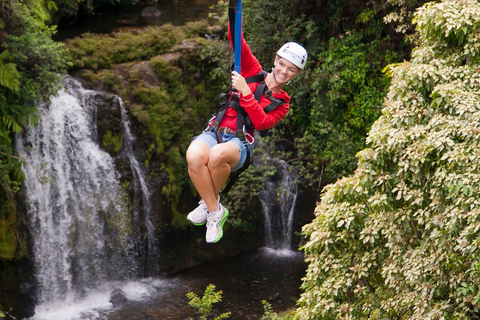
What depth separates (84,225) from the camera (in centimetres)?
1436

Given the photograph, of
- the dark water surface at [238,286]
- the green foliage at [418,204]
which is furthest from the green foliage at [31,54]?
the green foliage at [418,204]

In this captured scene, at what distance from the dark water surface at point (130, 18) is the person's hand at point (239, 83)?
42.1 ft

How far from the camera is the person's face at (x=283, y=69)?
4871mm

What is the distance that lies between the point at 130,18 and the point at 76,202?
7943 millimetres

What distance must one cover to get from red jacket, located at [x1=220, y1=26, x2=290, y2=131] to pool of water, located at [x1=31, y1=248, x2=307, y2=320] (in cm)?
945

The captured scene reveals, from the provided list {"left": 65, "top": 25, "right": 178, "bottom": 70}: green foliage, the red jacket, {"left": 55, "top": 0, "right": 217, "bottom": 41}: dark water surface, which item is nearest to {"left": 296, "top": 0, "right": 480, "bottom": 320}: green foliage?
the red jacket

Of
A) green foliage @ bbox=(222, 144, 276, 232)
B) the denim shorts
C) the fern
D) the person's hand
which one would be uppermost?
the fern

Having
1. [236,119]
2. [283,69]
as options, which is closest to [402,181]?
[283,69]

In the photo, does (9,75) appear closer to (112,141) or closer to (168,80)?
(112,141)

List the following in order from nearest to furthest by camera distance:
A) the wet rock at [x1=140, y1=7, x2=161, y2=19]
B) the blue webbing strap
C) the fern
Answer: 1. the blue webbing strap
2. the fern
3. the wet rock at [x1=140, y1=7, x2=161, y2=19]

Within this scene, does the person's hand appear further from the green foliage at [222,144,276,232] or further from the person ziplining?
the green foliage at [222,144,276,232]

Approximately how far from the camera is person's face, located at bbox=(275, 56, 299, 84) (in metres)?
4.87

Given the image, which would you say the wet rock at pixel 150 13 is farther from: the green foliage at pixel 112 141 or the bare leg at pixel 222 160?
the bare leg at pixel 222 160

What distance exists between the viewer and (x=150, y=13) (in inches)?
790
